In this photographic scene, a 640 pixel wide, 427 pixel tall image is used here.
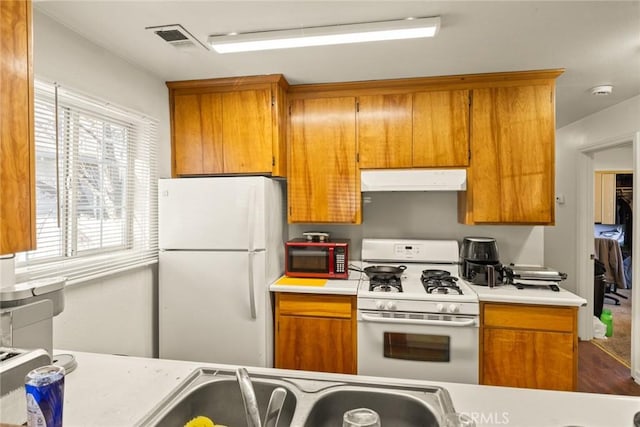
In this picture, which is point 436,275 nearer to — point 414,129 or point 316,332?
point 316,332

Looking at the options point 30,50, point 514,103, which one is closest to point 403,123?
point 514,103

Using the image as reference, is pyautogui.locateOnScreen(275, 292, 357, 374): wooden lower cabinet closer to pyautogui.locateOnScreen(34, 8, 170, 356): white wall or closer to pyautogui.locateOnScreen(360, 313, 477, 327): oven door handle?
pyautogui.locateOnScreen(360, 313, 477, 327): oven door handle

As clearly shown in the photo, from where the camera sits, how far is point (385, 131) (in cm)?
267

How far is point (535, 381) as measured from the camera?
2.18 metres

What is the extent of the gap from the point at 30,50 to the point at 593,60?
287 cm

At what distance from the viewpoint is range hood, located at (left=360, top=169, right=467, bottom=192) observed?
2.56 metres

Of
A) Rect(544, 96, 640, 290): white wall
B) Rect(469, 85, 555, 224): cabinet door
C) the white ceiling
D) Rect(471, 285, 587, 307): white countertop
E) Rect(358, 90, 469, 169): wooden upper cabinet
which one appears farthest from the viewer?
Rect(544, 96, 640, 290): white wall

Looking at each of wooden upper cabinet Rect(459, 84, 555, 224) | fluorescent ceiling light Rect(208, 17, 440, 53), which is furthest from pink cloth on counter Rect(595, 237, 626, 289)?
fluorescent ceiling light Rect(208, 17, 440, 53)

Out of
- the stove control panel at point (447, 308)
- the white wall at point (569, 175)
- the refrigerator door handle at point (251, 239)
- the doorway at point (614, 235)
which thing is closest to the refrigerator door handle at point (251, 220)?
the refrigerator door handle at point (251, 239)

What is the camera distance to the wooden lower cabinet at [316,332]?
2369 millimetres

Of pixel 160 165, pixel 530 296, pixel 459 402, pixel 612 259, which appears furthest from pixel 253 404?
pixel 612 259

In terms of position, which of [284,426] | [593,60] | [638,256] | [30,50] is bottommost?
[284,426]

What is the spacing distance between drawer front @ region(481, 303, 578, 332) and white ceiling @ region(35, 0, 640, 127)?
1.56 metres

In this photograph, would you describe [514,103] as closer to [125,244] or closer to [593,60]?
[593,60]
